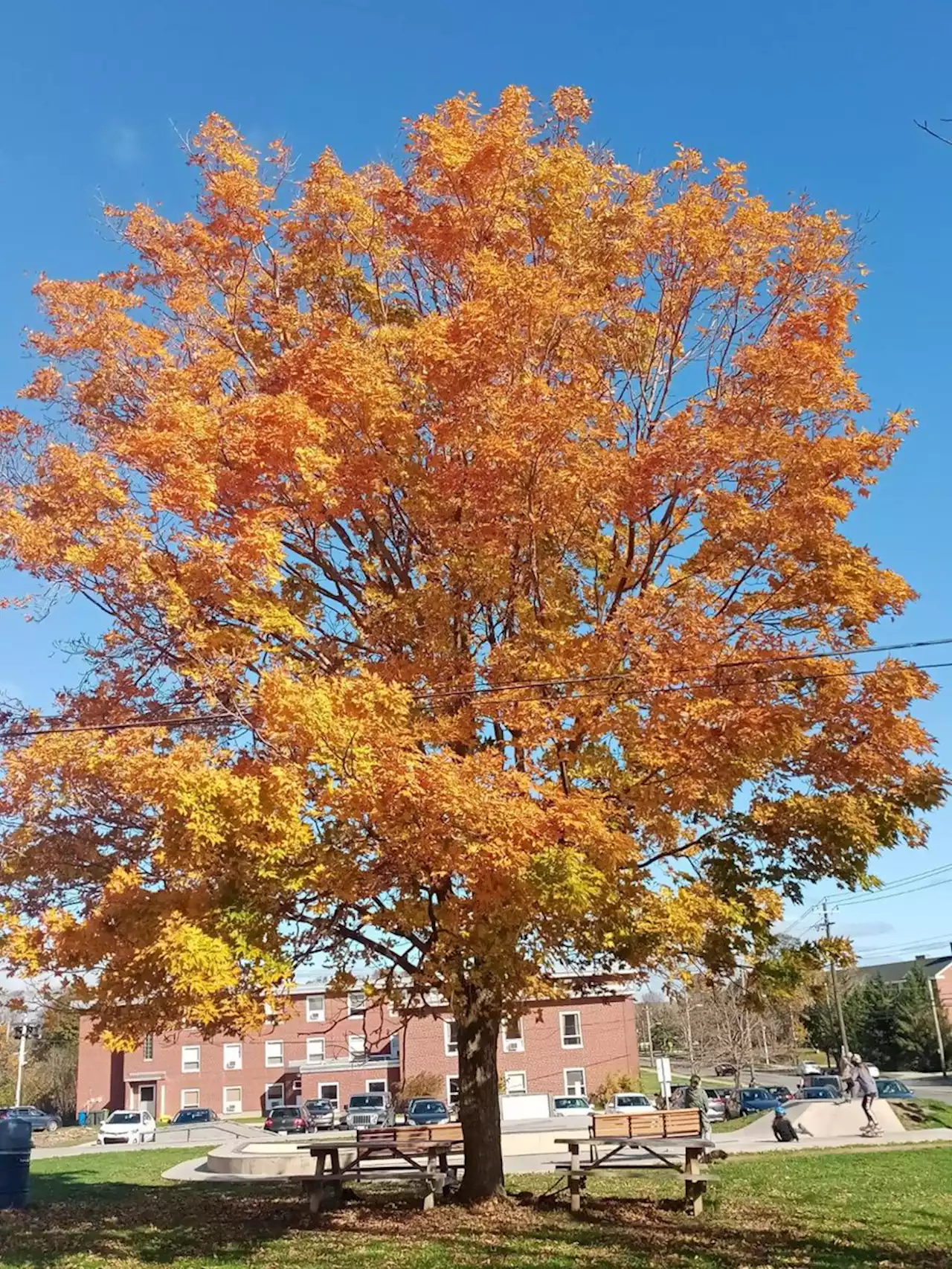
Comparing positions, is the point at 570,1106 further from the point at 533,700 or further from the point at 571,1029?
the point at 533,700

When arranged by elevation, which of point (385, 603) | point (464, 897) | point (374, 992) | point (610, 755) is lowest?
point (374, 992)

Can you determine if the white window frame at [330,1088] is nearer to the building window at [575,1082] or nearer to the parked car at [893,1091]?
the building window at [575,1082]

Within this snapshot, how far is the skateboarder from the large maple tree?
13123 mm

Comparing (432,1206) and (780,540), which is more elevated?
(780,540)

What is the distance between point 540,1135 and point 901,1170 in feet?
44.2

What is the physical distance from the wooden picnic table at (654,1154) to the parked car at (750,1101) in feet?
92.6

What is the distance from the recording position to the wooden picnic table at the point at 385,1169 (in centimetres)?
1356

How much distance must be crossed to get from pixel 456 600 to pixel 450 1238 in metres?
6.40

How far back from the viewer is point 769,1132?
27.2 meters

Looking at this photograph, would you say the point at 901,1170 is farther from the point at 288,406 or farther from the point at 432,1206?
the point at 288,406

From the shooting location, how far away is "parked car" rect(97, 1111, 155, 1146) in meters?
42.2

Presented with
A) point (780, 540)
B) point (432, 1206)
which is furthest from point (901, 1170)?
point (780, 540)

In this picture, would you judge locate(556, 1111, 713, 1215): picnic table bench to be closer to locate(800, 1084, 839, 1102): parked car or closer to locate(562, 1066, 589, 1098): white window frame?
locate(800, 1084, 839, 1102): parked car

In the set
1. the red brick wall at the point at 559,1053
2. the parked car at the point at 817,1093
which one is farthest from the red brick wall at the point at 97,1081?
the parked car at the point at 817,1093
